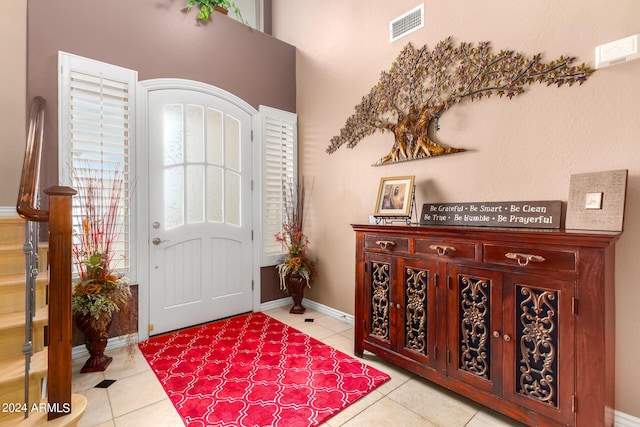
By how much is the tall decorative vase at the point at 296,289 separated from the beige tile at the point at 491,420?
2.08 meters

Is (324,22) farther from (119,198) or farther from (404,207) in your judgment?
(119,198)

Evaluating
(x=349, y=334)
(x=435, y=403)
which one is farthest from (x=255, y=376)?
(x=435, y=403)

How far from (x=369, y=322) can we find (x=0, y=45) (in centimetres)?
368

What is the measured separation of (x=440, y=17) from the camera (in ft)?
8.13

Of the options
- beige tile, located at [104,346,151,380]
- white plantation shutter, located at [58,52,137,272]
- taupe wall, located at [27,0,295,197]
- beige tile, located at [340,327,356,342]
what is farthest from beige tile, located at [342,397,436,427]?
taupe wall, located at [27,0,295,197]

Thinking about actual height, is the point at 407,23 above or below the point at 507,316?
above

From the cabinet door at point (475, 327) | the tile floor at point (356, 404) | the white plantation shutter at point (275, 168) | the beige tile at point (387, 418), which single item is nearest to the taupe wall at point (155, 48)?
the white plantation shutter at point (275, 168)

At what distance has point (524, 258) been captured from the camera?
1595mm

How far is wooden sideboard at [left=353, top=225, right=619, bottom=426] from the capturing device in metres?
1.42

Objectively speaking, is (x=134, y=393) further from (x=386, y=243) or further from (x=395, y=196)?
(x=395, y=196)

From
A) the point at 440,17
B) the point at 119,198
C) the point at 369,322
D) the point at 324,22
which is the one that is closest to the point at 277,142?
the point at 324,22

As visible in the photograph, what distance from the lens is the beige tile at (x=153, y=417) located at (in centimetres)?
172

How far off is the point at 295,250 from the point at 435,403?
207 cm

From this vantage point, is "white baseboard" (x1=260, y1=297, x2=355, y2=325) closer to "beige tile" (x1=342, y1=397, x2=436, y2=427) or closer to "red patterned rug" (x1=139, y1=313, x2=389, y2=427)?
"red patterned rug" (x1=139, y1=313, x2=389, y2=427)
